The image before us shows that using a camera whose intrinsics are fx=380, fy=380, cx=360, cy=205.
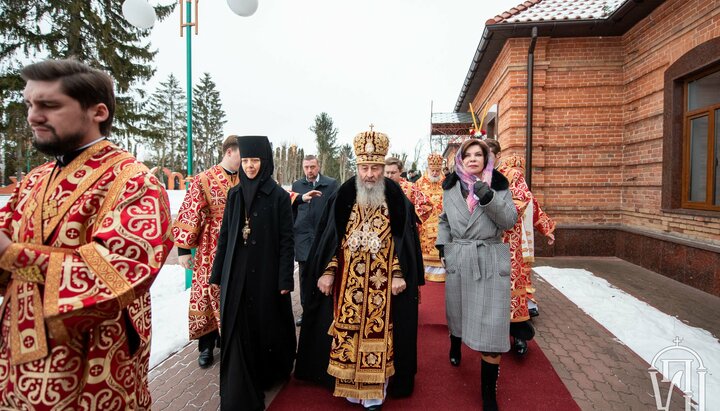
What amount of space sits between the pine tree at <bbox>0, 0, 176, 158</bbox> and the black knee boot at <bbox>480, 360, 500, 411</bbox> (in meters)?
15.2

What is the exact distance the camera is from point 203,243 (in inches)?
151

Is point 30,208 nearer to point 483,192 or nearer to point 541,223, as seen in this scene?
point 483,192

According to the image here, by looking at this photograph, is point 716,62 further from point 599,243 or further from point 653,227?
point 599,243

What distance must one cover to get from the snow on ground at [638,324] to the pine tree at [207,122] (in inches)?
2104

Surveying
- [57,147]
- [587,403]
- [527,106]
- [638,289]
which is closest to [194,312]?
[57,147]

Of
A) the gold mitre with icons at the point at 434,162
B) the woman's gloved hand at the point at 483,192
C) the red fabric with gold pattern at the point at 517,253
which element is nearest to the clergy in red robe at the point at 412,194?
the gold mitre with icons at the point at 434,162

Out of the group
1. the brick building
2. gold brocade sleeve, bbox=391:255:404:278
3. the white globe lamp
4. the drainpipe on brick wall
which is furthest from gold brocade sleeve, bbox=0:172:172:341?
the drainpipe on brick wall

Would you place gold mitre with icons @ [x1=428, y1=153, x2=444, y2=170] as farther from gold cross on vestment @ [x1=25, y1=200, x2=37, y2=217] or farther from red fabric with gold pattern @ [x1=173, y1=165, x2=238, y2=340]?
gold cross on vestment @ [x1=25, y1=200, x2=37, y2=217]

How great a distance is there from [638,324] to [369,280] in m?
3.95

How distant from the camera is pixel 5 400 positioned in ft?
4.68

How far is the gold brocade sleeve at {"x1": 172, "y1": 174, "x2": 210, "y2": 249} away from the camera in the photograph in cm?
368

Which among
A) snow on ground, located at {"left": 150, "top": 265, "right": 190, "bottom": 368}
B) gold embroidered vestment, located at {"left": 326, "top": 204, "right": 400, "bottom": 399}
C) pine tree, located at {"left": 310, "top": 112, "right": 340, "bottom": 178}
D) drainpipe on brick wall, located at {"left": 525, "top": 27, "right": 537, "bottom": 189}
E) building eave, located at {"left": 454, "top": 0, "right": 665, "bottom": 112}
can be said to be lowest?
snow on ground, located at {"left": 150, "top": 265, "right": 190, "bottom": 368}

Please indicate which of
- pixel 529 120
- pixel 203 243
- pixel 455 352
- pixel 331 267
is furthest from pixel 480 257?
pixel 529 120

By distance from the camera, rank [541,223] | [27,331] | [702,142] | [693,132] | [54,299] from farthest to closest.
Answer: [693,132]
[702,142]
[541,223]
[27,331]
[54,299]
